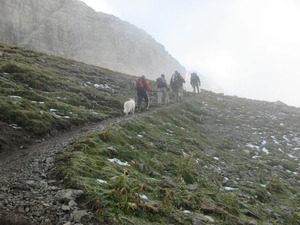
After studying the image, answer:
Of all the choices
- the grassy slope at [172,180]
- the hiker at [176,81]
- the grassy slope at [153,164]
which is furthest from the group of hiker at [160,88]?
the grassy slope at [172,180]

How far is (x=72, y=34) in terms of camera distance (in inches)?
6644

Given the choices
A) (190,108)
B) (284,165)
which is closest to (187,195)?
(284,165)

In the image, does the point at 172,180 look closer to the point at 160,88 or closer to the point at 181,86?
the point at 160,88

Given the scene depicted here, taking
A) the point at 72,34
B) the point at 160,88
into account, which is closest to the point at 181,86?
the point at 160,88

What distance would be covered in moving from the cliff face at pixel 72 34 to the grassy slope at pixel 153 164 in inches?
5350

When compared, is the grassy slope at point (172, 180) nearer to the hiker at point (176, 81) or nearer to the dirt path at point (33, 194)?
the dirt path at point (33, 194)

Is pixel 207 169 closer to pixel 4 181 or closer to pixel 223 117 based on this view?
pixel 4 181

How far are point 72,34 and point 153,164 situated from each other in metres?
171

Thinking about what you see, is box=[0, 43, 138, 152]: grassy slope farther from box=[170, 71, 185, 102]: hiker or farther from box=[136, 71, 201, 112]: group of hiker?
box=[170, 71, 185, 102]: hiker

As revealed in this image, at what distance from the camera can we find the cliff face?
147 meters

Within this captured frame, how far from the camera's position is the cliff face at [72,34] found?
484 ft

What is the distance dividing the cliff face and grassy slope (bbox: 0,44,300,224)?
135881 mm

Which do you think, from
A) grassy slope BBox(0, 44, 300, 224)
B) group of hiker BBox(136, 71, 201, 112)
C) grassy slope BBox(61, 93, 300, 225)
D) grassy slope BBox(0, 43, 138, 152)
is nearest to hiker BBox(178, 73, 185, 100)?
group of hiker BBox(136, 71, 201, 112)

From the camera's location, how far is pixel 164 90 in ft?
88.3
